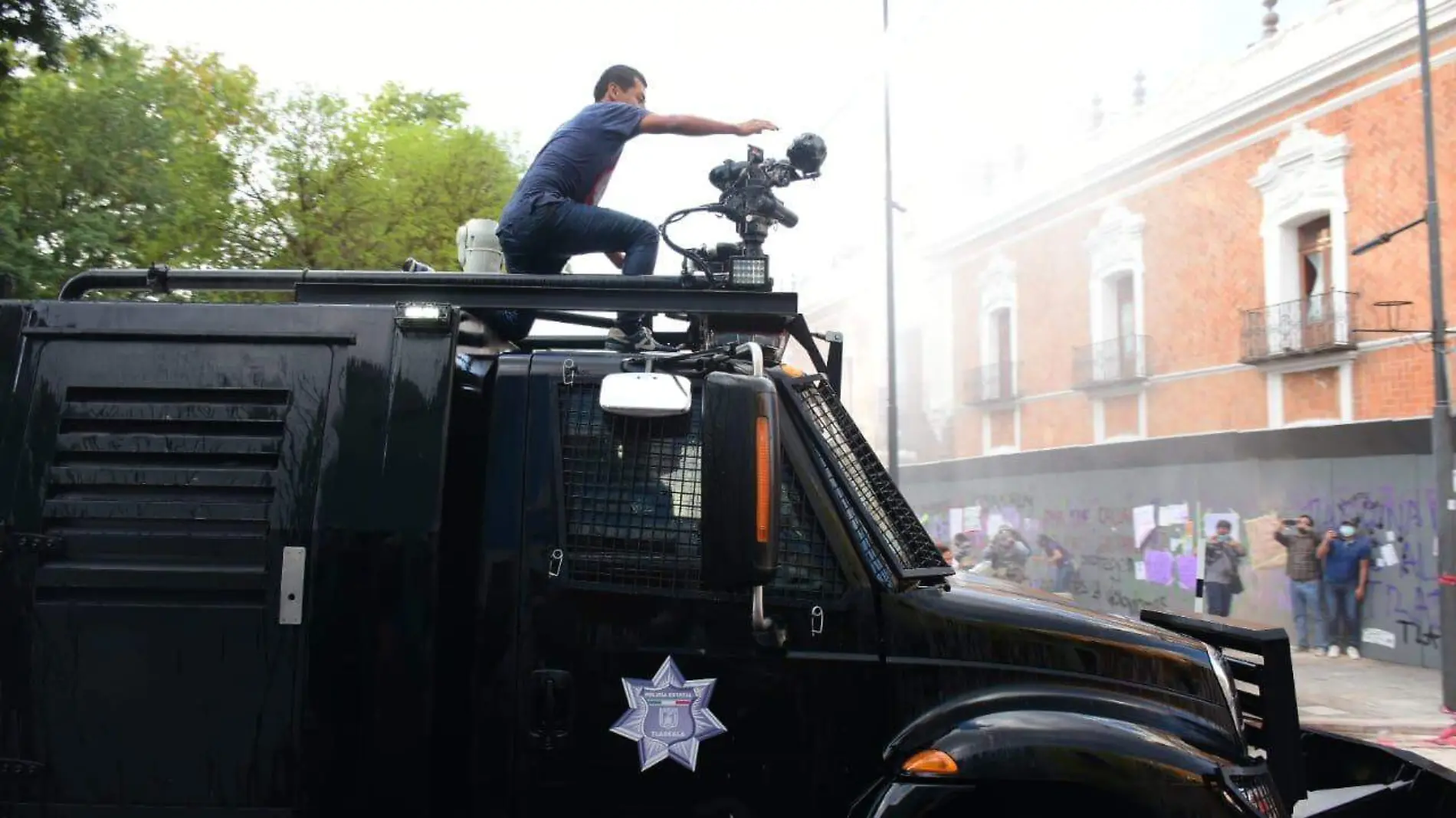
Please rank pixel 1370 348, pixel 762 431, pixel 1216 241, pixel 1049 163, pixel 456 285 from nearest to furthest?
pixel 762 431, pixel 456 285, pixel 1370 348, pixel 1216 241, pixel 1049 163

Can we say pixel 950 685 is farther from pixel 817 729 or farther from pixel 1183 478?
pixel 1183 478

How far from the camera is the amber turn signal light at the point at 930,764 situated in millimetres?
2504

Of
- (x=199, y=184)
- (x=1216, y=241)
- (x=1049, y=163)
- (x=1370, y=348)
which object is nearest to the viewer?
(x=199, y=184)

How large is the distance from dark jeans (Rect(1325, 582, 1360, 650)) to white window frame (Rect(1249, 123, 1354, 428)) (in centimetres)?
293

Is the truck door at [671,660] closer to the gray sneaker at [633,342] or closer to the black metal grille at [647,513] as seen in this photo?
the black metal grille at [647,513]

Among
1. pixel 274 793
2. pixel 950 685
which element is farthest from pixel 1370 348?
pixel 274 793

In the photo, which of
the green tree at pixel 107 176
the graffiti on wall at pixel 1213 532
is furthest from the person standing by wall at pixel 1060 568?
the green tree at pixel 107 176

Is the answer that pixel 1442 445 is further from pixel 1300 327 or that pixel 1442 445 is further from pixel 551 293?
pixel 551 293

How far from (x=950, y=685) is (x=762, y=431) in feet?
2.78

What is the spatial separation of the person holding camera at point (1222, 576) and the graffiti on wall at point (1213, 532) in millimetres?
737

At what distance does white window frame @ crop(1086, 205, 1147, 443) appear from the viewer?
21.5 meters

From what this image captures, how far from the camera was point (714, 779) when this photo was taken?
2.61 meters

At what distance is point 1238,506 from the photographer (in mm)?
18594

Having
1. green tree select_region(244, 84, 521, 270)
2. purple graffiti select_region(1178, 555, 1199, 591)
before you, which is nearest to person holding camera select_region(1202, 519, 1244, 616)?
purple graffiti select_region(1178, 555, 1199, 591)
